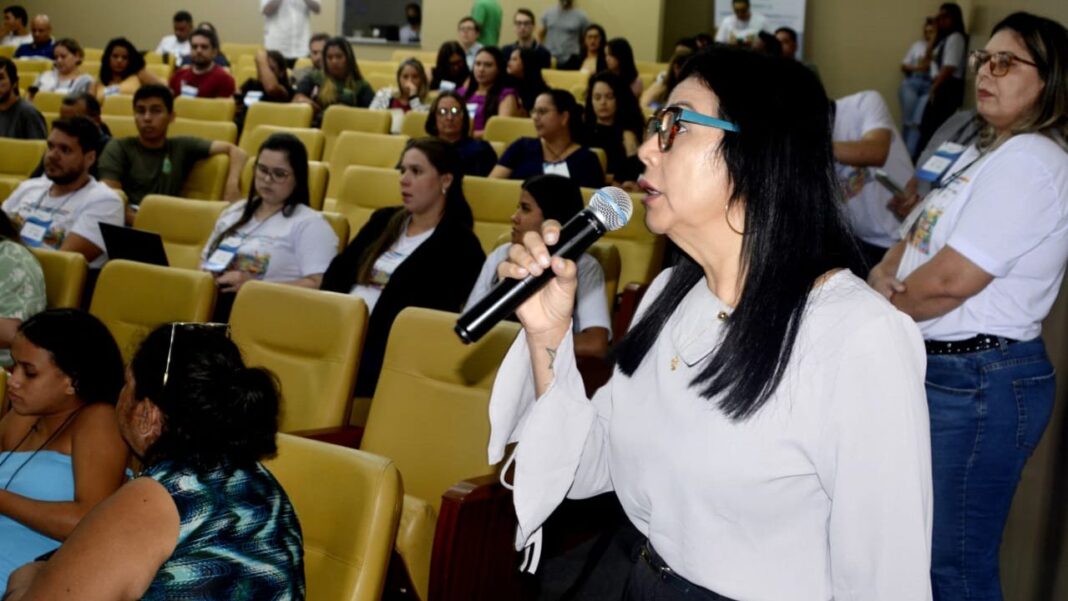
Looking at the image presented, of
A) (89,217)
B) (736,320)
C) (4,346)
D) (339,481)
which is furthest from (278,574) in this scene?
(89,217)

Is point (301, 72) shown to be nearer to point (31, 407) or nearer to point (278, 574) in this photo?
point (31, 407)

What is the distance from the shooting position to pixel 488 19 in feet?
36.1

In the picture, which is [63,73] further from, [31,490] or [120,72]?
[31,490]

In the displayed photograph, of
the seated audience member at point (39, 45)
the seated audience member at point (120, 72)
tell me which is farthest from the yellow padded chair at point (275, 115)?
the seated audience member at point (39, 45)

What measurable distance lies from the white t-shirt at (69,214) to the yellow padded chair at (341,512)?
3.03 meters

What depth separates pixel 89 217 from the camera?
191 inches

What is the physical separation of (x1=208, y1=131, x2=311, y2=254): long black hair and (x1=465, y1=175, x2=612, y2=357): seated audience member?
3.37 feet

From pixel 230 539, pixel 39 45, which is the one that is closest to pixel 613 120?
pixel 230 539

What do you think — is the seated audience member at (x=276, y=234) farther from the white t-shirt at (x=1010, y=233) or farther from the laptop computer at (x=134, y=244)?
the white t-shirt at (x=1010, y=233)

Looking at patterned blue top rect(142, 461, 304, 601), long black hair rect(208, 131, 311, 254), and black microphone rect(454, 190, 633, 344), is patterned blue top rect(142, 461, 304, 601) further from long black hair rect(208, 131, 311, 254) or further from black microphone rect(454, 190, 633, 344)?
long black hair rect(208, 131, 311, 254)

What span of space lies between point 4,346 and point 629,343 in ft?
8.78

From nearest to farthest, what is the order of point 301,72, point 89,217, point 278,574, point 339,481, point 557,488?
point 557,488 → point 278,574 → point 339,481 → point 89,217 → point 301,72

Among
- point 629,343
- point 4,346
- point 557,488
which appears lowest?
point 4,346

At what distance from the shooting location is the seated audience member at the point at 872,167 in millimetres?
3994
